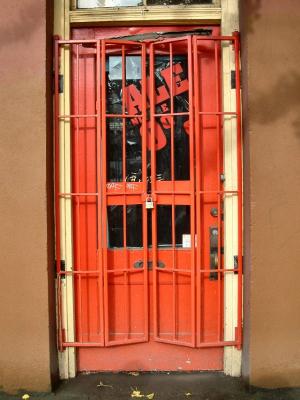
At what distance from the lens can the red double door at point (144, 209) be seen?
11.3 ft

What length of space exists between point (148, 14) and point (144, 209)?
1.63 m

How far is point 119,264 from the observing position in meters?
3.52

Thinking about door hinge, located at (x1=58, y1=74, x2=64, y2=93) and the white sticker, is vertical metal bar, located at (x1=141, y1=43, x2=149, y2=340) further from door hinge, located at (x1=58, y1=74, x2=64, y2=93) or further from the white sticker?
door hinge, located at (x1=58, y1=74, x2=64, y2=93)

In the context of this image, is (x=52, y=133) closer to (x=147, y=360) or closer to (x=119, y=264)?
(x=119, y=264)

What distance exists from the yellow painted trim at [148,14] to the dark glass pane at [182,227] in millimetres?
1586

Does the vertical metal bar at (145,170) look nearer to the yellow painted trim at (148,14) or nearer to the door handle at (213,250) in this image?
the yellow painted trim at (148,14)

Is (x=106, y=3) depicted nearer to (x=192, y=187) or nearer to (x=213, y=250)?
(x=192, y=187)

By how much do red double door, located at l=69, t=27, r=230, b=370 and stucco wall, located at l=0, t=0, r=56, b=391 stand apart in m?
0.33

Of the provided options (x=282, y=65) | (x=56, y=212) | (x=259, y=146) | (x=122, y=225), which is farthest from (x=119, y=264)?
(x=282, y=65)

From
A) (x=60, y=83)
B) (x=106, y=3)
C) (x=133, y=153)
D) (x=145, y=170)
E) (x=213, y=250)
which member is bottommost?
(x=213, y=250)

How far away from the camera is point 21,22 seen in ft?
10.4

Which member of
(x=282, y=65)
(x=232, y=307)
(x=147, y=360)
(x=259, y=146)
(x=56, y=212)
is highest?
(x=282, y=65)

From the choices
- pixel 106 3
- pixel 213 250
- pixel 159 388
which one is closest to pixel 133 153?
pixel 213 250

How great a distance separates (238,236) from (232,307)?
1.96ft
